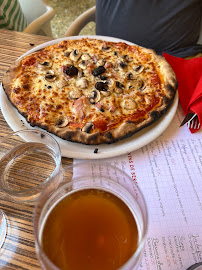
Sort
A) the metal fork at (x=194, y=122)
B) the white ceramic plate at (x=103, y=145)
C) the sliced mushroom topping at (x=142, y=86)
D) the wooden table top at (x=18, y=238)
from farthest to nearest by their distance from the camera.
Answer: the sliced mushroom topping at (x=142, y=86)
the metal fork at (x=194, y=122)
the white ceramic plate at (x=103, y=145)
the wooden table top at (x=18, y=238)

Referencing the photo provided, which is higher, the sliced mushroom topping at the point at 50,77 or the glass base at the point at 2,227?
the sliced mushroom topping at the point at 50,77

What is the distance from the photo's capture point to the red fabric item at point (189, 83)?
918 mm

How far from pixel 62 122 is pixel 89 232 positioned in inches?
17.9

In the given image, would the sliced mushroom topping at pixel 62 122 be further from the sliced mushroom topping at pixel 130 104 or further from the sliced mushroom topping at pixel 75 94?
the sliced mushroom topping at pixel 130 104

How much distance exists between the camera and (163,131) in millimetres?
861

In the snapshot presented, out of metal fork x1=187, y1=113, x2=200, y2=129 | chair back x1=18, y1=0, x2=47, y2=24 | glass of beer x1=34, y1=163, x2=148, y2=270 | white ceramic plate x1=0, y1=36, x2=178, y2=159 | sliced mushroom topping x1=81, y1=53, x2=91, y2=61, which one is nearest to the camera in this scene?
glass of beer x1=34, y1=163, x2=148, y2=270

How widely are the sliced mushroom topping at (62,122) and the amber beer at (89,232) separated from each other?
1.14 ft

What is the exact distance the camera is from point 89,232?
483 mm

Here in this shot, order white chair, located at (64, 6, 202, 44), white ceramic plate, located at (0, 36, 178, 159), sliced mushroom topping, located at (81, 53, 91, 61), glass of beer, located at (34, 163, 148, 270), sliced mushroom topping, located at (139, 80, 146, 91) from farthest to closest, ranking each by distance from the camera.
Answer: white chair, located at (64, 6, 202, 44)
sliced mushroom topping, located at (81, 53, 91, 61)
sliced mushroom topping, located at (139, 80, 146, 91)
white ceramic plate, located at (0, 36, 178, 159)
glass of beer, located at (34, 163, 148, 270)

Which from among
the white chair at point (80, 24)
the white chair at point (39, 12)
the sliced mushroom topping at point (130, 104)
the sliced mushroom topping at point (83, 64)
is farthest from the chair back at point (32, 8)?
the sliced mushroom topping at point (130, 104)

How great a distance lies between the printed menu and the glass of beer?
0.14 feet

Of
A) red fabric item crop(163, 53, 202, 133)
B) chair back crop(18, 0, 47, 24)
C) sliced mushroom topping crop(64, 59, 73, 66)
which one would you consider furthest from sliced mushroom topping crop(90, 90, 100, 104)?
chair back crop(18, 0, 47, 24)

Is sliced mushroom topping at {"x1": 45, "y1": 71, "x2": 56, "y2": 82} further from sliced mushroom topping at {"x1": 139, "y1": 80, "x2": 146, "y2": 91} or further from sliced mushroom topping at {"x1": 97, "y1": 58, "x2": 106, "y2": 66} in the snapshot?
sliced mushroom topping at {"x1": 139, "y1": 80, "x2": 146, "y2": 91}

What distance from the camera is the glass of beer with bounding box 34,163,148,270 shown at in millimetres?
450
